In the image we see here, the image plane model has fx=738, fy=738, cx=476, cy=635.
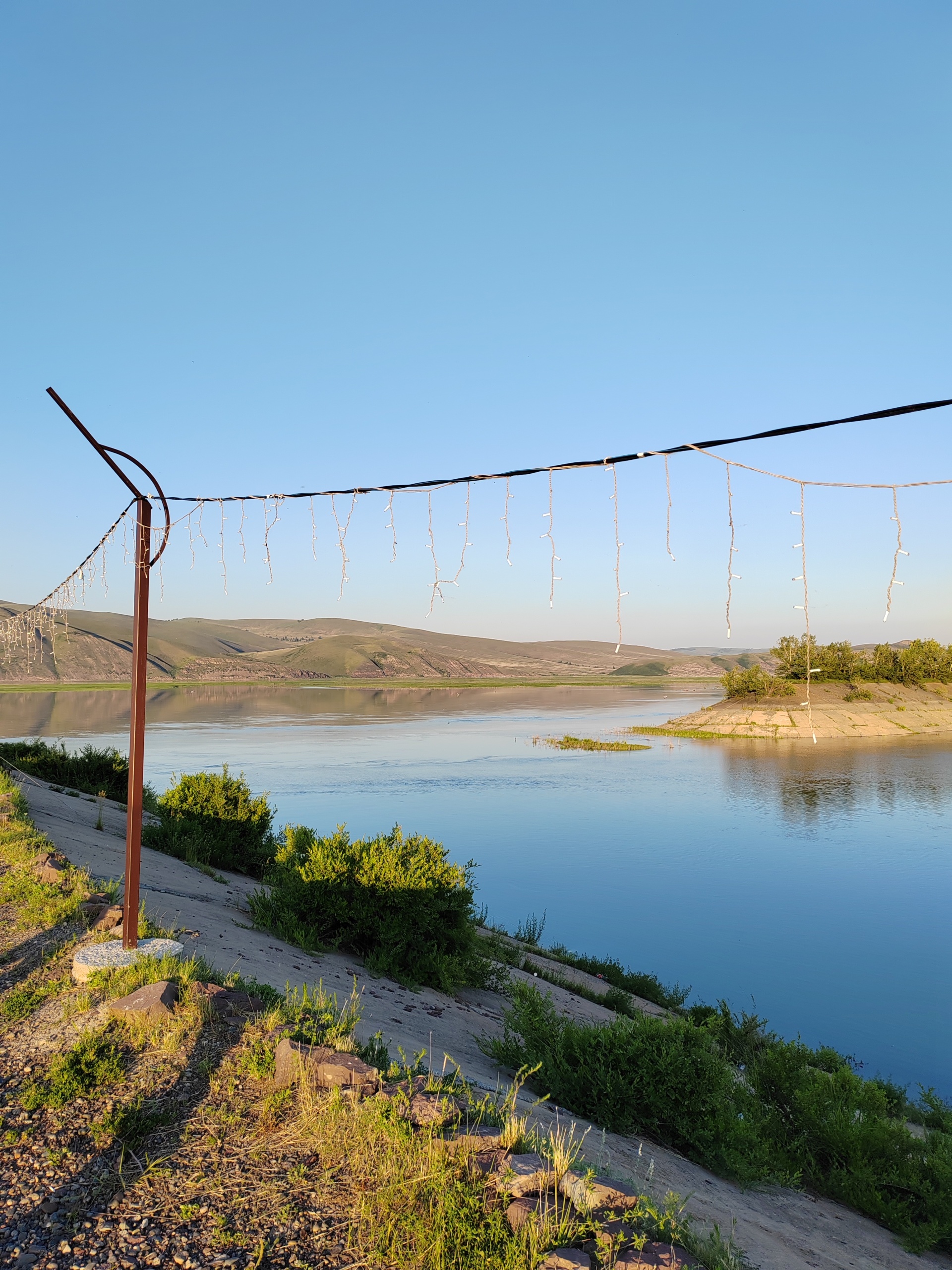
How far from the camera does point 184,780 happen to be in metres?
16.1

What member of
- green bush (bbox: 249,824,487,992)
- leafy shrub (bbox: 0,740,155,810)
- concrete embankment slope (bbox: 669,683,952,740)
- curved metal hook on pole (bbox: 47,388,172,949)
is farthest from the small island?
curved metal hook on pole (bbox: 47,388,172,949)

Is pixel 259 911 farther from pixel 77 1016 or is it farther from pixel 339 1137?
pixel 339 1137

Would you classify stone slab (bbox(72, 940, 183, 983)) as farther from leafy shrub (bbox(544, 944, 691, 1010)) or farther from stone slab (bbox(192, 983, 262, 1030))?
leafy shrub (bbox(544, 944, 691, 1010))

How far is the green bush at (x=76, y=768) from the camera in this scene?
21.0 m

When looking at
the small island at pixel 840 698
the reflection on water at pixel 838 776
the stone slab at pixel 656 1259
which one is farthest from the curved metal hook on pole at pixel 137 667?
the small island at pixel 840 698

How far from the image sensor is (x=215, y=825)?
15844 mm

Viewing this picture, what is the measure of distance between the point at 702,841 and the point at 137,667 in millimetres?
24864

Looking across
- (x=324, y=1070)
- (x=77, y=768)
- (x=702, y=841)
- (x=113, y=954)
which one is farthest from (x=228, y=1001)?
(x=702, y=841)

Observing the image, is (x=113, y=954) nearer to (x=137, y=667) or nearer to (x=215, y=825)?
(x=137, y=667)

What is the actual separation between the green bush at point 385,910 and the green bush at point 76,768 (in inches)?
476

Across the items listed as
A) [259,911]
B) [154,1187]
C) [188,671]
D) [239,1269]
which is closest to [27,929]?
[259,911]

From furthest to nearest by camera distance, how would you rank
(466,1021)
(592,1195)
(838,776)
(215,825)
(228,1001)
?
(838,776) < (215,825) < (466,1021) < (228,1001) < (592,1195)

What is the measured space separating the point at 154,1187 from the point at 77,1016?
230 centimetres

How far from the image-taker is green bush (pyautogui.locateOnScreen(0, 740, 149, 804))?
69.0 feet
